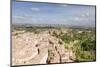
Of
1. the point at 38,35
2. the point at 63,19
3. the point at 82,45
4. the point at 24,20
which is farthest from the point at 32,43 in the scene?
the point at 82,45

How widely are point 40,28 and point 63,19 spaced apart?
386mm

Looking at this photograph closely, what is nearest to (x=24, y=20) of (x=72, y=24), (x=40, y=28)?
(x=40, y=28)

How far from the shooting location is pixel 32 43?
2.88m

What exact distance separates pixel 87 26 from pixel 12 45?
121cm

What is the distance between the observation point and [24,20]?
2.84m

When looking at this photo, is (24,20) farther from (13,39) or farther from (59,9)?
A: (59,9)
